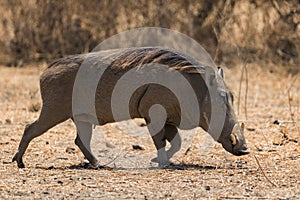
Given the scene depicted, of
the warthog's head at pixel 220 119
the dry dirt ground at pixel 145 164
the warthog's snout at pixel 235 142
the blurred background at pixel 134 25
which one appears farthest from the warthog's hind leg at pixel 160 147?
the blurred background at pixel 134 25

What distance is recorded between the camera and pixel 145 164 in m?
6.59

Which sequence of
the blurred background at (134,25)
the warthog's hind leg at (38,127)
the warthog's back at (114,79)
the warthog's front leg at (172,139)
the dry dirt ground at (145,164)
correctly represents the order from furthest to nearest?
Result: the blurred background at (134,25) < the warthog's front leg at (172,139) < the warthog's hind leg at (38,127) < the warthog's back at (114,79) < the dry dirt ground at (145,164)

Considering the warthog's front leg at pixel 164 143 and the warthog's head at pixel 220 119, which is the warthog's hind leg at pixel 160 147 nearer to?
the warthog's front leg at pixel 164 143

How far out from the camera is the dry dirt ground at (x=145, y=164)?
5340 mm

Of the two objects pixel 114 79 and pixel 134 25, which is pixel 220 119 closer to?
pixel 114 79

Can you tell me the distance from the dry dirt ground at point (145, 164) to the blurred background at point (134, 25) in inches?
96.2

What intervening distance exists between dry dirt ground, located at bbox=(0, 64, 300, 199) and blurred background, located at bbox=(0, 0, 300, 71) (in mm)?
2442

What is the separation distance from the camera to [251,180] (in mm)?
5730

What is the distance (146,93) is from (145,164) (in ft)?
1.98

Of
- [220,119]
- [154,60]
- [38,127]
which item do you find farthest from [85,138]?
[220,119]

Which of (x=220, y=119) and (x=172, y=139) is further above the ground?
(x=220, y=119)

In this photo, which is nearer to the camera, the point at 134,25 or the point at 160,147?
the point at 160,147

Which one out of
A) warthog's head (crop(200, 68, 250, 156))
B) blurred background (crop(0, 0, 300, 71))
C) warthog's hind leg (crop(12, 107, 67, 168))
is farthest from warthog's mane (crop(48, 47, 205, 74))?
blurred background (crop(0, 0, 300, 71))

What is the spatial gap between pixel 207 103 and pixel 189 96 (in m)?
0.15
